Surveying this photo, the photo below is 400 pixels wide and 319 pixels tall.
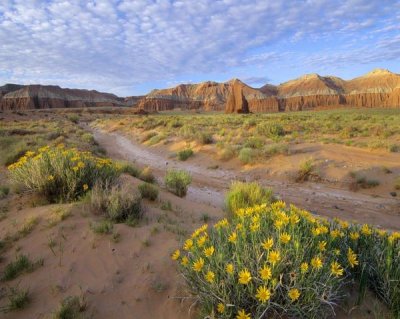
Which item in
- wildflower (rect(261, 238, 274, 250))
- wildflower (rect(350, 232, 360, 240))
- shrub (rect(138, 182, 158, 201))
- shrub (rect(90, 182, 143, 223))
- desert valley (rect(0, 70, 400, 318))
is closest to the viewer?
wildflower (rect(261, 238, 274, 250))

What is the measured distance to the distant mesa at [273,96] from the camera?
335 ft

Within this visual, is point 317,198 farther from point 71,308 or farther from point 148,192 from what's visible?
point 71,308

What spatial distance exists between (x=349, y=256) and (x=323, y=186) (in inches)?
350

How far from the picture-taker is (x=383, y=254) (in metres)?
3.13

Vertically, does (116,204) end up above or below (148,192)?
above

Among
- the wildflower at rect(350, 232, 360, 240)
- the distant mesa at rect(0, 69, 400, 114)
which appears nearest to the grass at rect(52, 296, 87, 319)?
the wildflower at rect(350, 232, 360, 240)

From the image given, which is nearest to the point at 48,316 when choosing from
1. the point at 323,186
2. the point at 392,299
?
the point at 392,299

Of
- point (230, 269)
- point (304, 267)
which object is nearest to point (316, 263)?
point (304, 267)

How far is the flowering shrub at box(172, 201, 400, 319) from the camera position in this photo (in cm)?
258

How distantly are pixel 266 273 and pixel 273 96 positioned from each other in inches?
4710

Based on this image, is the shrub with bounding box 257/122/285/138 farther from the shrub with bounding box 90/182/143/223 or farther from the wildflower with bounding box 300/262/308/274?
the wildflower with bounding box 300/262/308/274

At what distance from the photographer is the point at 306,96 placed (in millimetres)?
116938

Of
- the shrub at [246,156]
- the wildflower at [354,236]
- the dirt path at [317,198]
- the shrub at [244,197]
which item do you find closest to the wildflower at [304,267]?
the wildflower at [354,236]

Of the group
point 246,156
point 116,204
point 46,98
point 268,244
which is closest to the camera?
point 268,244
